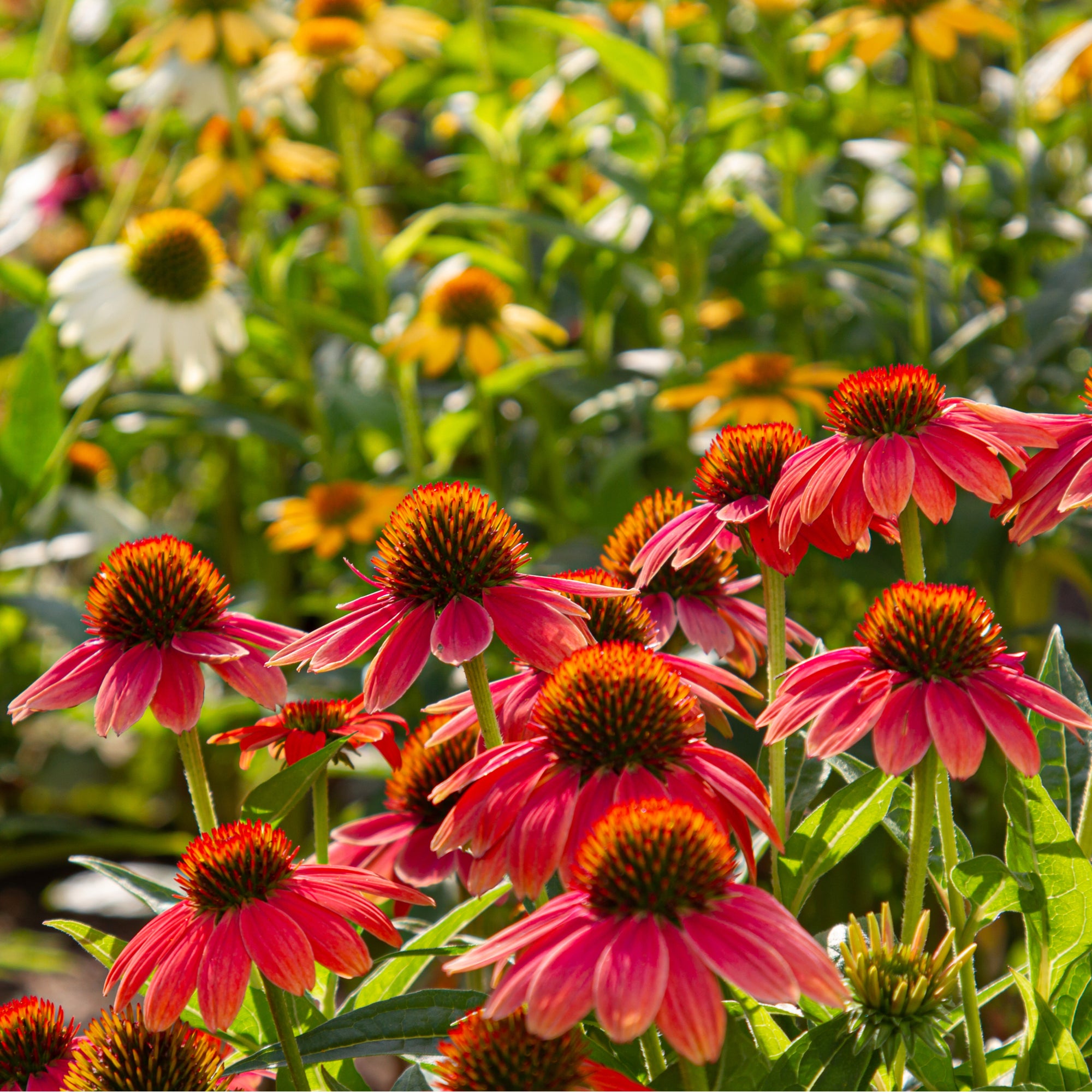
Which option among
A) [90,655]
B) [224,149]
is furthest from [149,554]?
[224,149]

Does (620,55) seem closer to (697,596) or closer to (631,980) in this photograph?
(697,596)

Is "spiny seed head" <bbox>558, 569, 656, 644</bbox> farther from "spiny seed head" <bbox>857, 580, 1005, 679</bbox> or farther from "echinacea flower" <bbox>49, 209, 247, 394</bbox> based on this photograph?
"echinacea flower" <bbox>49, 209, 247, 394</bbox>

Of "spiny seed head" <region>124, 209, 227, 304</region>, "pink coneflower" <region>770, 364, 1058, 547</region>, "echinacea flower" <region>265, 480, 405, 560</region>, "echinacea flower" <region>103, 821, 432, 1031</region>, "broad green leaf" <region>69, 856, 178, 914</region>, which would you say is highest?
"pink coneflower" <region>770, 364, 1058, 547</region>

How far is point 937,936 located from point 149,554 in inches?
51.6

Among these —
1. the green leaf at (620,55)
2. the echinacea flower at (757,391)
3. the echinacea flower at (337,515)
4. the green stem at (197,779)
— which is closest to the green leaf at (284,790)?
the green stem at (197,779)

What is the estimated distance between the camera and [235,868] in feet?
1.91

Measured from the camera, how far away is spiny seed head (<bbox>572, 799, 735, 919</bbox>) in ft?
1.55

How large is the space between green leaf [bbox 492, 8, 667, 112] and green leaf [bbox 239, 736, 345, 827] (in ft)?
4.07

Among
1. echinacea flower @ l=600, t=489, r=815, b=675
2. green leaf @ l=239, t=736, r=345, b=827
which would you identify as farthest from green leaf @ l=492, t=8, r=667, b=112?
green leaf @ l=239, t=736, r=345, b=827

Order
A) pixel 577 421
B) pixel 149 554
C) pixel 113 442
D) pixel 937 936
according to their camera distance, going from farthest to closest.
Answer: pixel 113 442 < pixel 577 421 < pixel 937 936 < pixel 149 554

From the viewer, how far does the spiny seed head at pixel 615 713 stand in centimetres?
54

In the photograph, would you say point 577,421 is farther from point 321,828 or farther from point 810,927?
point 321,828

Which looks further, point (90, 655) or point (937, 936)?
point (937, 936)

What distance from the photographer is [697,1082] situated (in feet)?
1.58
